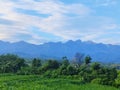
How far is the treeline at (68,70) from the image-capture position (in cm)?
4692

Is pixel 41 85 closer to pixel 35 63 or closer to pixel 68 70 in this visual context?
pixel 68 70

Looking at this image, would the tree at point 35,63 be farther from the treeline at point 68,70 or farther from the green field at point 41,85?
the green field at point 41,85

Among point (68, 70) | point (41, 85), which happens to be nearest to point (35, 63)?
point (68, 70)

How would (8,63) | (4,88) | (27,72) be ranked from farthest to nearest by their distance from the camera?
1. (8,63)
2. (27,72)
3. (4,88)

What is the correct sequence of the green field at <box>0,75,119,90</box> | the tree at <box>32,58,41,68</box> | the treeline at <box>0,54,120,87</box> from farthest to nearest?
the tree at <box>32,58,41,68</box> < the treeline at <box>0,54,120,87</box> < the green field at <box>0,75,119,90</box>

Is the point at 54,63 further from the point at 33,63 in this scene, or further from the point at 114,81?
the point at 114,81

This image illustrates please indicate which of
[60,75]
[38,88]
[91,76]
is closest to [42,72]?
[60,75]

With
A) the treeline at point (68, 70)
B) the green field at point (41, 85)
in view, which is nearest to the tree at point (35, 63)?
the treeline at point (68, 70)

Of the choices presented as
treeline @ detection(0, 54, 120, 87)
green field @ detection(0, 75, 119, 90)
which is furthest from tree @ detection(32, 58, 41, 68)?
green field @ detection(0, 75, 119, 90)

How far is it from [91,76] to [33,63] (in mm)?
18744

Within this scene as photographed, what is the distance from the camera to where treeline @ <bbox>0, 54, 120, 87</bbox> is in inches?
1847

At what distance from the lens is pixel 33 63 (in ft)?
212

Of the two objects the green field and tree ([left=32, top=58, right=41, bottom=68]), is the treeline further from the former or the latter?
the green field

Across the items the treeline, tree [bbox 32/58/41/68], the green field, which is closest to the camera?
the green field
